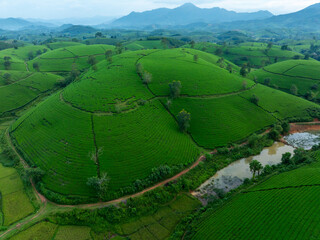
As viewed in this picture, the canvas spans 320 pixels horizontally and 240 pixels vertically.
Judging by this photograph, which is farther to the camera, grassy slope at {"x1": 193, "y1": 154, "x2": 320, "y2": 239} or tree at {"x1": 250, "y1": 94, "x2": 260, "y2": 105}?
tree at {"x1": 250, "y1": 94, "x2": 260, "y2": 105}

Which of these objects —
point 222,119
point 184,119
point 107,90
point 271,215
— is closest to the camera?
point 271,215

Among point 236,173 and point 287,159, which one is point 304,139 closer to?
point 287,159

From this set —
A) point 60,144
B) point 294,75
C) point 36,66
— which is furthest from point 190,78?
point 36,66

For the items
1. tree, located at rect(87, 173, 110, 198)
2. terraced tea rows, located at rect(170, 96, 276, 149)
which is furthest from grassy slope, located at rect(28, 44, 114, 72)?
tree, located at rect(87, 173, 110, 198)

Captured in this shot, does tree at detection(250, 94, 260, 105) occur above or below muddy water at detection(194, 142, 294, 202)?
above

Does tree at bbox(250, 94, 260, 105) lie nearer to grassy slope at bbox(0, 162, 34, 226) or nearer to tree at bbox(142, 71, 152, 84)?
tree at bbox(142, 71, 152, 84)

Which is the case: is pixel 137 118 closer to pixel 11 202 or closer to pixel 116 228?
pixel 116 228
